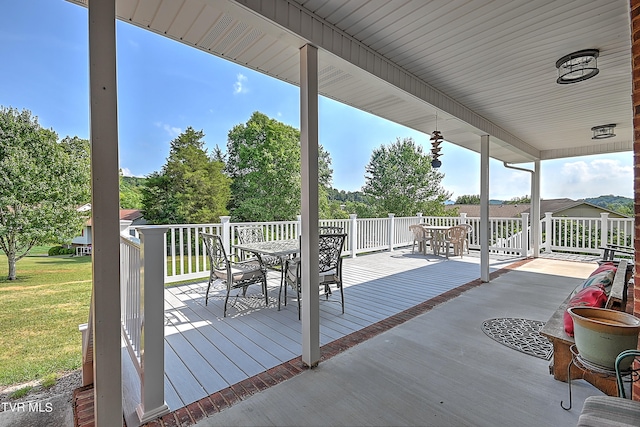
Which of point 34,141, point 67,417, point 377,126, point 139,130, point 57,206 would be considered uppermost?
point 377,126

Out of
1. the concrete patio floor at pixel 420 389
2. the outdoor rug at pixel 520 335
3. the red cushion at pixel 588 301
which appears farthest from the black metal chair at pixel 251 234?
the red cushion at pixel 588 301

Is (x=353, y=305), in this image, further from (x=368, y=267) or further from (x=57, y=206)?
(x=57, y=206)

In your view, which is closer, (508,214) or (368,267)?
(368,267)

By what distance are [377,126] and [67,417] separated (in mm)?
19454

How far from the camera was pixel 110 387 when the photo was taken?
4.67ft

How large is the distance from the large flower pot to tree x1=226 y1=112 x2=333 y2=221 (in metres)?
15.1

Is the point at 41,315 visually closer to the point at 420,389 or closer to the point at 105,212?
the point at 105,212

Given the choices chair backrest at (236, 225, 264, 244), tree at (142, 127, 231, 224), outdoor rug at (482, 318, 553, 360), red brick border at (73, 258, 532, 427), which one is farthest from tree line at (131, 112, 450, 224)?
red brick border at (73, 258, 532, 427)

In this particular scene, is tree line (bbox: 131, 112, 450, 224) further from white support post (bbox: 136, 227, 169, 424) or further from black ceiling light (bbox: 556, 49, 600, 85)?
white support post (bbox: 136, 227, 169, 424)

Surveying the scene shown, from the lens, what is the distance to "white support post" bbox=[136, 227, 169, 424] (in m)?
1.72

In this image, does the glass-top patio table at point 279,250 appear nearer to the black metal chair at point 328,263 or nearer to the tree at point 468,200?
the black metal chair at point 328,263

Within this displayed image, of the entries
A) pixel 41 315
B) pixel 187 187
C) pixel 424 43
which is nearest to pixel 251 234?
pixel 41 315

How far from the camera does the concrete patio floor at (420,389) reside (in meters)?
1.72

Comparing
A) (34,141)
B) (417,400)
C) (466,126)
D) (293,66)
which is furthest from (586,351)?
(34,141)
